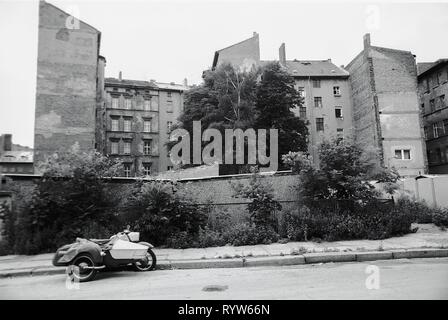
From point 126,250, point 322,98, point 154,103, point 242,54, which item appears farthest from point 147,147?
point 126,250

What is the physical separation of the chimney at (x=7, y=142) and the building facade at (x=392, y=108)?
5227 cm

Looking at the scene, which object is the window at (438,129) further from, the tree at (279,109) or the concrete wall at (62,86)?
the concrete wall at (62,86)

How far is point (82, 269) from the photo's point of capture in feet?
24.3

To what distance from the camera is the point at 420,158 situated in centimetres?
3500

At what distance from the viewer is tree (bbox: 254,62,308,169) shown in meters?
31.6

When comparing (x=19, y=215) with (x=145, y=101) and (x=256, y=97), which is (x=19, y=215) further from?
(x=145, y=101)

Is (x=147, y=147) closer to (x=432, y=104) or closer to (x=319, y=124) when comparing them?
(x=319, y=124)

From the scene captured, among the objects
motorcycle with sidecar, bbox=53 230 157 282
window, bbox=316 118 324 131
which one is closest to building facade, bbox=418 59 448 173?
window, bbox=316 118 324 131

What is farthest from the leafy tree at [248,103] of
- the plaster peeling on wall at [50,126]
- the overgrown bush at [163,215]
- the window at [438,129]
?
the overgrown bush at [163,215]

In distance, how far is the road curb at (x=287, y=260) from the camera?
8.57m

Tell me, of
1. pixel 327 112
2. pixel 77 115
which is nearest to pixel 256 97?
pixel 327 112

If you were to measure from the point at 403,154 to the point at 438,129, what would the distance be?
6.77m

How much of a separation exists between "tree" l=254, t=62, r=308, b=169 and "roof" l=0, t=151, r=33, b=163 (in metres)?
34.7

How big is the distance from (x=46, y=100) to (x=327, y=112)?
3170 cm
